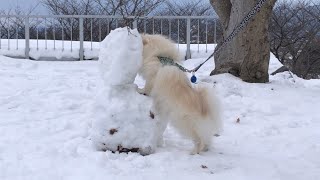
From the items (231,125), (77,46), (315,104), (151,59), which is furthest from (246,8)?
(77,46)

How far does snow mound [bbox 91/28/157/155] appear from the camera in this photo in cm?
427

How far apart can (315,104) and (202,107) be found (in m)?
3.21

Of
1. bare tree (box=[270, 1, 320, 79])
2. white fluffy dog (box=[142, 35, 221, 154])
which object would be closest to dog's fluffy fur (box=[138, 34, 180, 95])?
white fluffy dog (box=[142, 35, 221, 154])

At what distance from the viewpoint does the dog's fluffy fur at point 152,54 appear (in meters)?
4.32

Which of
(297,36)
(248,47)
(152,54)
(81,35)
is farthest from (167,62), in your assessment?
(297,36)

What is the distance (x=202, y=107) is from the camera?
4.29 meters

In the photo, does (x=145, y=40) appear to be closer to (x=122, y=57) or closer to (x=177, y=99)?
(x=122, y=57)

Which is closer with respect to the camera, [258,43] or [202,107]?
[202,107]

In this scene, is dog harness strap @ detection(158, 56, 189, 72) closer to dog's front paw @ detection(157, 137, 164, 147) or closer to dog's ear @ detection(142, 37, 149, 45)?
dog's ear @ detection(142, 37, 149, 45)

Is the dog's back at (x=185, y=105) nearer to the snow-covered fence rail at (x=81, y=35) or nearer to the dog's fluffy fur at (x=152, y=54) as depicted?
the dog's fluffy fur at (x=152, y=54)

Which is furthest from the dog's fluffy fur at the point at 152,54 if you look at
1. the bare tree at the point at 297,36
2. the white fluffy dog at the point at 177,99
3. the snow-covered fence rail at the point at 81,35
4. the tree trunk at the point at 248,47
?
the bare tree at the point at 297,36

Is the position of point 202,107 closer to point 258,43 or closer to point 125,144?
point 125,144

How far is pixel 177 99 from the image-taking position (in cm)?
418

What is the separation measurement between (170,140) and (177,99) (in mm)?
771
